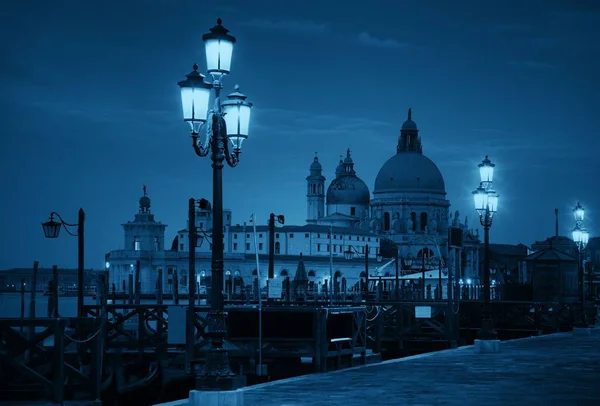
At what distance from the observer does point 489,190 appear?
2564 cm

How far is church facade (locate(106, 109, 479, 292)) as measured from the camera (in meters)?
141

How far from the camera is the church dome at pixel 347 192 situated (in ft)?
605

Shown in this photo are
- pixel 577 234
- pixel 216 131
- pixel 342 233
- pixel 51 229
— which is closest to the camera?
pixel 216 131

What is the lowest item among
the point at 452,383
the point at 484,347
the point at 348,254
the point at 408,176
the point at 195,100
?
the point at 452,383

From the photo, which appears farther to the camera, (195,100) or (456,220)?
(456,220)

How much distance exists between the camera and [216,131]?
12.8 meters

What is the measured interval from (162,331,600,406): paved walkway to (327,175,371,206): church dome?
533 feet

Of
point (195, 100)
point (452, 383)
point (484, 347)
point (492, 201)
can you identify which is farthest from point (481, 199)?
point (195, 100)

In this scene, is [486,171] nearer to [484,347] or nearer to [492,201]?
[492,201]

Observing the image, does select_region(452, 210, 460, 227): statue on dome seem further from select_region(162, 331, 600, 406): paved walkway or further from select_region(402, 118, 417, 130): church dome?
select_region(162, 331, 600, 406): paved walkway

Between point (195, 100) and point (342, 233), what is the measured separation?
149m

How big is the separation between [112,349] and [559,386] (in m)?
12.5

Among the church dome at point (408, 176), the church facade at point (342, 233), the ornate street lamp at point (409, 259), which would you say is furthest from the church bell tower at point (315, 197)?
the ornate street lamp at point (409, 259)

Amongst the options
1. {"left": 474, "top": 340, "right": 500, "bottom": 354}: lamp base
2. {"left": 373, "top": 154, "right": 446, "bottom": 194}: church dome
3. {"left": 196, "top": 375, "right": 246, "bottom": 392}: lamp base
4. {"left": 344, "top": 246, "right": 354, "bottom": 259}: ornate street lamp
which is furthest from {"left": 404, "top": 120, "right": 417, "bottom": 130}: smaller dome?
{"left": 196, "top": 375, "right": 246, "bottom": 392}: lamp base
